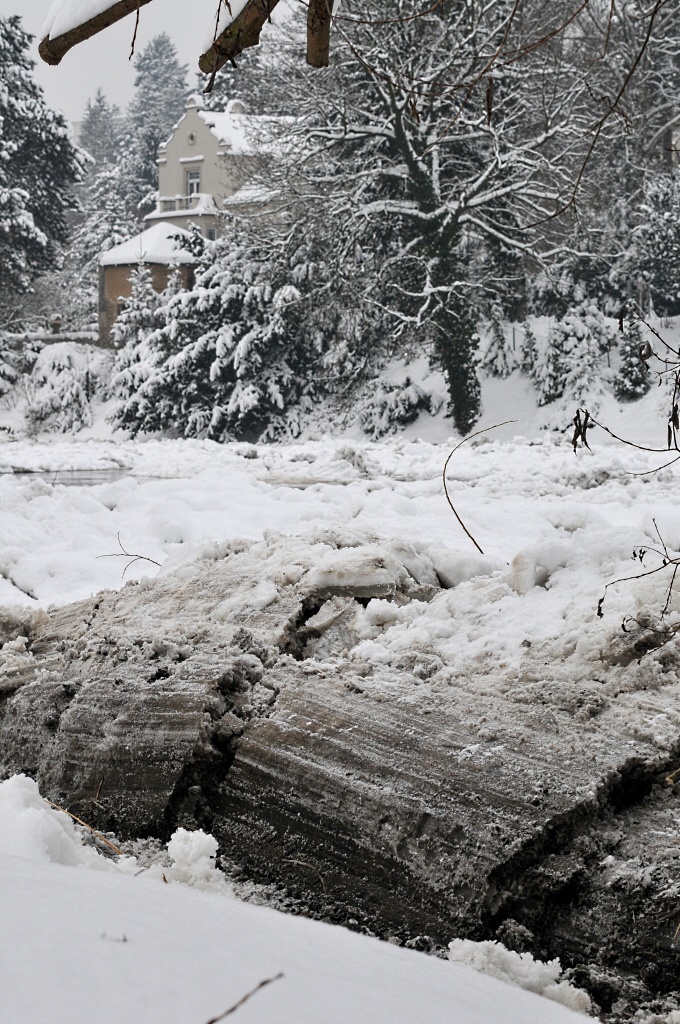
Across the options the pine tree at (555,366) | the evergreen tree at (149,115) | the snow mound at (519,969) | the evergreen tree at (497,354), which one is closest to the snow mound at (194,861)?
the snow mound at (519,969)

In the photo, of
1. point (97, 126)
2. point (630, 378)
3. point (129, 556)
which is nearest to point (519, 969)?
point (129, 556)

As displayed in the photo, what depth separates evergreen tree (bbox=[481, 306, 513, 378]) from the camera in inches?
706

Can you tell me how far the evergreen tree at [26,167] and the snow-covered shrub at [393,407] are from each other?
13703 mm

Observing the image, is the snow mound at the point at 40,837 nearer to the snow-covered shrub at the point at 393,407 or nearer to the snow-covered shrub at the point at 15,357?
the snow-covered shrub at the point at 393,407

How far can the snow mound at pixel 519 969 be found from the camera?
1.63 m

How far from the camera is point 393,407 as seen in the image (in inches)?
680

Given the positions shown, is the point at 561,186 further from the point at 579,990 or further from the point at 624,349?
the point at 579,990

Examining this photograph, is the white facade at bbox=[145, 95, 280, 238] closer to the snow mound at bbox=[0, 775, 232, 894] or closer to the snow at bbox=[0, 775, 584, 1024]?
the snow mound at bbox=[0, 775, 232, 894]

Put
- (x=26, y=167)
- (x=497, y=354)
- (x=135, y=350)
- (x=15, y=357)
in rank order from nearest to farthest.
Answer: (x=497, y=354) → (x=135, y=350) → (x=15, y=357) → (x=26, y=167)

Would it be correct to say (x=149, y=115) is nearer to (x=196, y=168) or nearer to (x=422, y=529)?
(x=196, y=168)

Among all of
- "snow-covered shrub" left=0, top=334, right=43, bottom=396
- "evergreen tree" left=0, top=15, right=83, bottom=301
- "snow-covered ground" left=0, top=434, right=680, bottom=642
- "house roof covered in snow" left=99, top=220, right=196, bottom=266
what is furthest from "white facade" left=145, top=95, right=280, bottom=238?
"snow-covered ground" left=0, top=434, right=680, bottom=642

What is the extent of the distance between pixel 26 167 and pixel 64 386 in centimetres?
851

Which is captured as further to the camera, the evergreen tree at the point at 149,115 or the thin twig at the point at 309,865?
the evergreen tree at the point at 149,115

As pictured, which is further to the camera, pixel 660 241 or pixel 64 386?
pixel 64 386
